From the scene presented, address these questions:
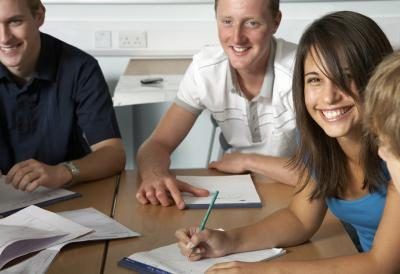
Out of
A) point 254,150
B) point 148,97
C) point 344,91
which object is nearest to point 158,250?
point 344,91

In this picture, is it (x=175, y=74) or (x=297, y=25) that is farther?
(x=297, y=25)

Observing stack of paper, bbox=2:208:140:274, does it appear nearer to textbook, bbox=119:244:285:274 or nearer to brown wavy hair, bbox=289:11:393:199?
textbook, bbox=119:244:285:274

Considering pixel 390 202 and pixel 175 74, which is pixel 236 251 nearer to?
pixel 390 202

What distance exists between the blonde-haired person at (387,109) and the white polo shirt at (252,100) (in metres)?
0.81

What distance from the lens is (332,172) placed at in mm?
1462

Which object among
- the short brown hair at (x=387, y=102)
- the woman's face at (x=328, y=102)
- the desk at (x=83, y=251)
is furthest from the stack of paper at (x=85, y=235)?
the short brown hair at (x=387, y=102)

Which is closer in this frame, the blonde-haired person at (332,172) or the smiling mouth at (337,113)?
the blonde-haired person at (332,172)

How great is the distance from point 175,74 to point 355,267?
1.73 m

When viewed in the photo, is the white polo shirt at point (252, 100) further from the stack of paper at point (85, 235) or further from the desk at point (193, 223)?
the stack of paper at point (85, 235)

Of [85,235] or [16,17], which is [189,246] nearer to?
[85,235]

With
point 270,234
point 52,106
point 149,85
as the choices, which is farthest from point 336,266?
point 149,85

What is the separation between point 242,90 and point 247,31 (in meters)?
0.18

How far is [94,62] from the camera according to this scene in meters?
2.01

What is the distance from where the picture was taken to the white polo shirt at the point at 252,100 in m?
1.96
